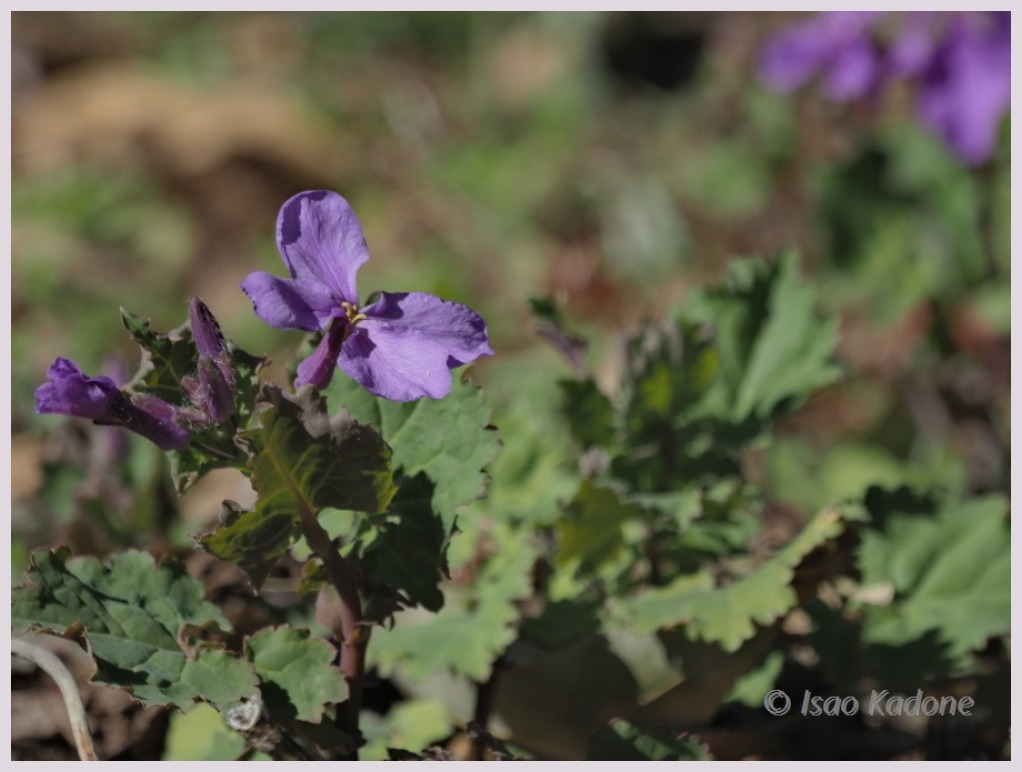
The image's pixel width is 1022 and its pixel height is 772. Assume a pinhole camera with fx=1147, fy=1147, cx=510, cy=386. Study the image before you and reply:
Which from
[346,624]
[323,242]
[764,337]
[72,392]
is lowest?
[346,624]

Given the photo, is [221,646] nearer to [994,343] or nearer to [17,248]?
[994,343]

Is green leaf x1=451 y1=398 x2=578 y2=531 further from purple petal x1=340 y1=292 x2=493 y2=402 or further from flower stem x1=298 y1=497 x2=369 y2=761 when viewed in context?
purple petal x1=340 y1=292 x2=493 y2=402

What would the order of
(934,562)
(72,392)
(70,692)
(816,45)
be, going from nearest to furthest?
(72,392)
(70,692)
(934,562)
(816,45)

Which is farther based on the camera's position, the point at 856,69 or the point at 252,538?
the point at 856,69

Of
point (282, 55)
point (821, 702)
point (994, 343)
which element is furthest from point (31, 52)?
point (821, 702)

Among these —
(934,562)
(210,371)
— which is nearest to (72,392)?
(210,371)

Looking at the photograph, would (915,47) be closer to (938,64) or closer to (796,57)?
(938,64)

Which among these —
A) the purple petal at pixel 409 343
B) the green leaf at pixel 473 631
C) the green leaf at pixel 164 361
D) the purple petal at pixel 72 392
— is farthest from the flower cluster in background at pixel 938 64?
the purple petal at pixel 72 392

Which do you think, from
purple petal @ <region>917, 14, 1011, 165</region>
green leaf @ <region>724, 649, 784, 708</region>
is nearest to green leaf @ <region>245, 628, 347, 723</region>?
green leaf @ <region>724, 649, 784, 708</region>
